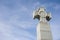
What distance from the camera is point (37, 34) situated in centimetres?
752

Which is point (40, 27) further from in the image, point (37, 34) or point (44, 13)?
point (44, 13)

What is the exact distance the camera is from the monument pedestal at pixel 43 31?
705 centimetres

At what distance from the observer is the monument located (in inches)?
279

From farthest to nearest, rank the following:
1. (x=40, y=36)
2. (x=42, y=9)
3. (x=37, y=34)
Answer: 1. (x=42, y=9)
2. (x=37, y=34)
3. (x=40, y=36)

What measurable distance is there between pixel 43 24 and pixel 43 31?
1.40ft

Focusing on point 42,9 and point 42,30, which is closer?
point 42,30

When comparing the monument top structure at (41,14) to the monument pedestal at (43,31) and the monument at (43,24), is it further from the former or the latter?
the monument pedestal at (43,31)

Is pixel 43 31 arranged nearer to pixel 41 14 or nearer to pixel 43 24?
pixel 43 24

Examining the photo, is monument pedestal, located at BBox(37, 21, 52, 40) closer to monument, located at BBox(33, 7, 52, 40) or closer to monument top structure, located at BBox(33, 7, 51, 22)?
monument, located at BBox(33, 7, 52, 40)

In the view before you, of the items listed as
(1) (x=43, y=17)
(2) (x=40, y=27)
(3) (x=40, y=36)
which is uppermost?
(1) (x=43, y=17)

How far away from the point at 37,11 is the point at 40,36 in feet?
5.54

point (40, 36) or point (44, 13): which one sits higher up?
point (44, 13)

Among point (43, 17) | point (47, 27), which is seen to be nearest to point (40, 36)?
point (47, 27)

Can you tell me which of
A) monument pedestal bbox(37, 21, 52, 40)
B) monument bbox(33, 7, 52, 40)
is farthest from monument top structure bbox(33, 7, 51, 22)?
monument pedestal bbox(37, 21, 52, 40)
